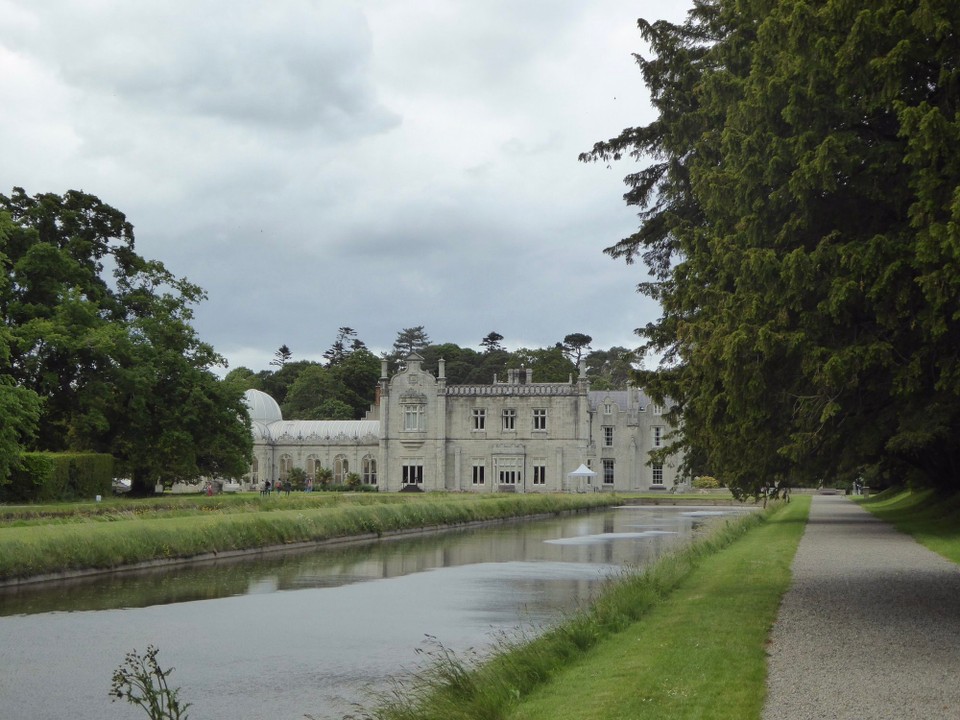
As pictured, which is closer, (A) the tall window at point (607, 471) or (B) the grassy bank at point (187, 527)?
(B) the grassy bank at point (187, 527)

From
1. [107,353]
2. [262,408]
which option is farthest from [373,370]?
[107,353]

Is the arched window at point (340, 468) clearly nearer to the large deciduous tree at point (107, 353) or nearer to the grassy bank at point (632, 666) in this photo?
the large deciduous tree at point (107, 353)

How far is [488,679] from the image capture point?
9516 mm

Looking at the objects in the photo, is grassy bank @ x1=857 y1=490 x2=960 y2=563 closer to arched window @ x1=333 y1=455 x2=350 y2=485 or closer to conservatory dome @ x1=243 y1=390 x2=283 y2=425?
arched window @ x1=333 y1=455 x2=350 y2=485

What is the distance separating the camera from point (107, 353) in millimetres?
38656

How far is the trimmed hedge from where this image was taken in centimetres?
3366

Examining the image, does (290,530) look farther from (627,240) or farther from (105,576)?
(627,240)

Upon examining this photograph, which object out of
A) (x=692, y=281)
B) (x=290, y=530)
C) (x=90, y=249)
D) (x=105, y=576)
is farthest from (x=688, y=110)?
(x=90, y=249)

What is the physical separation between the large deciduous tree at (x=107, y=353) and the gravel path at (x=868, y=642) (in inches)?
1100

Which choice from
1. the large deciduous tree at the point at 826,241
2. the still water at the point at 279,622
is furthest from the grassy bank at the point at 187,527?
the large deciduous tree at the point at 826,241

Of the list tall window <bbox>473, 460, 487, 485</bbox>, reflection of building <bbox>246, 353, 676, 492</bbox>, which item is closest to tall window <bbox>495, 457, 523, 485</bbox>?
reflection of building <bbox>246, 353, 676, 492</bbox>

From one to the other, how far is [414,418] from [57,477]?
3921 centimetres

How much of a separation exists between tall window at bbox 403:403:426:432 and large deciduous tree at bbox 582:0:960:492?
58.8 metres

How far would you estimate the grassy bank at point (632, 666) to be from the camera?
8.37 metres
